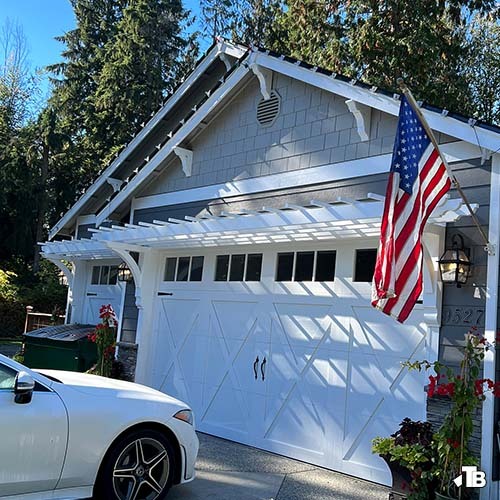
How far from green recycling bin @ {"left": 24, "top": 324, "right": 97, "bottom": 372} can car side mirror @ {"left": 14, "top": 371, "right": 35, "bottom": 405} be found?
19.9ft

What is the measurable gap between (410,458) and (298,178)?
3858 mm

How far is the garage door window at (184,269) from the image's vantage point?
8.85 metres

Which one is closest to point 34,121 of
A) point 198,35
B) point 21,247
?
point 21,247

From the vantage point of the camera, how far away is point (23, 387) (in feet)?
13.6

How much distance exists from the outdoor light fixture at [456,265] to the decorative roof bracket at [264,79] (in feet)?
12.0

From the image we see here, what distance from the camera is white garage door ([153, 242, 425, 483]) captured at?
6277 mm

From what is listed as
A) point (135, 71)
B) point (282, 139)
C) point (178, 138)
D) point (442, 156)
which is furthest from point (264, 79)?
point (135, 71)

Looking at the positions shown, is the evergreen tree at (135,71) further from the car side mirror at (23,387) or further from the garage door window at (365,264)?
the car side mirror at (23,387)

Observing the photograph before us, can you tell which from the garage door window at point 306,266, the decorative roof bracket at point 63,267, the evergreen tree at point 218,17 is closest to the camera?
the garage door window at point 306,266

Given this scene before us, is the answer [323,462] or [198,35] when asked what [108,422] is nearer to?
[323,462]

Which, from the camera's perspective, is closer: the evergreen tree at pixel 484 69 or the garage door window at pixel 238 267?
the garage door window at pixel 238 267

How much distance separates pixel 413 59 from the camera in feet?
49.0

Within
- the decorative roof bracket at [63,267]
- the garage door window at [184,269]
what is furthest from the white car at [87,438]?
the decorative roof bracket at [63,267]

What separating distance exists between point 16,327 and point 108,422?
60.9ft
